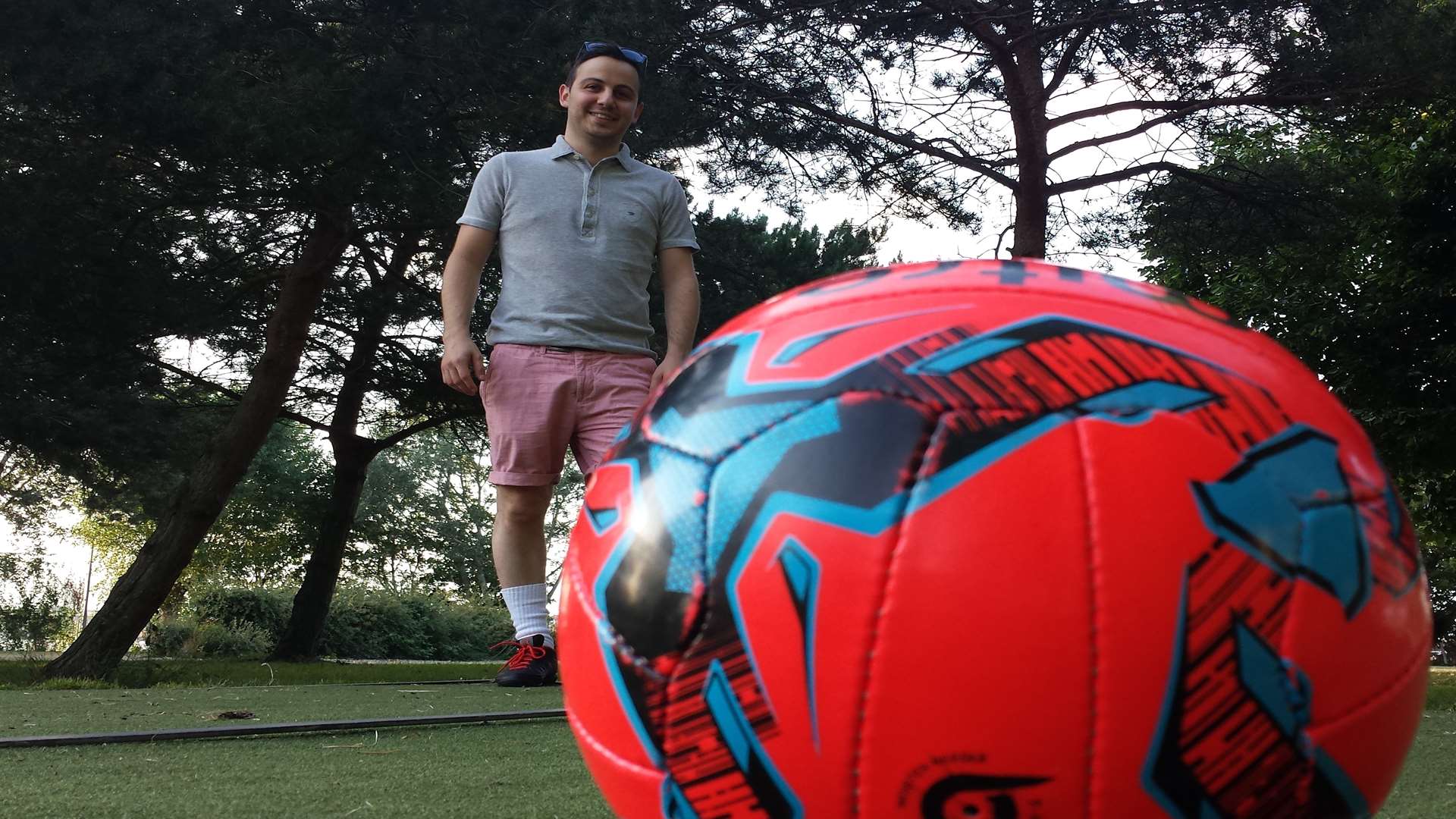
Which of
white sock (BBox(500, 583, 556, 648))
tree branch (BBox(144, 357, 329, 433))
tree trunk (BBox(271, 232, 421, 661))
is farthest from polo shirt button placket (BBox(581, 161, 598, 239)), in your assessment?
tree branch (BBox(144, 357, 329, 433))

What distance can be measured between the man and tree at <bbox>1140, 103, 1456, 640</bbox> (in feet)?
25.7

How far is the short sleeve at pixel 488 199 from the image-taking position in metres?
3.97

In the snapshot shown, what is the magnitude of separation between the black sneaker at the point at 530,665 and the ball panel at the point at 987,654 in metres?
2.63

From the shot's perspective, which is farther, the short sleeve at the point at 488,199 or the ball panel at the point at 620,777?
the short sleeve at the point at 488,199

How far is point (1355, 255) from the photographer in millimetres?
15102

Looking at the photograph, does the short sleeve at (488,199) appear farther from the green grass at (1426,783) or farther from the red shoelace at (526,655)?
the green grass at (1426,783)

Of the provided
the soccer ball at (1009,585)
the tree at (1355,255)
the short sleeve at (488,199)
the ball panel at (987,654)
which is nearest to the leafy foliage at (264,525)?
the tree at (1355,255)

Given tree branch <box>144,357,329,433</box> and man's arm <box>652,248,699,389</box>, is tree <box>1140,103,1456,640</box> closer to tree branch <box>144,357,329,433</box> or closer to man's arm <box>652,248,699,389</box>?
man's arm <box>652,248,699,389</box>

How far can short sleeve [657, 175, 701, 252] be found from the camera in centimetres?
411

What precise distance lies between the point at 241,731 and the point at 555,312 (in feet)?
5.30

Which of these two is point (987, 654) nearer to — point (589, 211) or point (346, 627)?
point (589, 211)

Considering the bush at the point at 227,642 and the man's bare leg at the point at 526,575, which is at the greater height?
the man's bare leg at the point at 526,575

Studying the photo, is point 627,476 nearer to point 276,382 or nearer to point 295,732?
point 295,732

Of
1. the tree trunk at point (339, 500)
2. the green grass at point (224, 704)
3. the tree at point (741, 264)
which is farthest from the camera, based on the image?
the tree trunk at point (339, 500)
